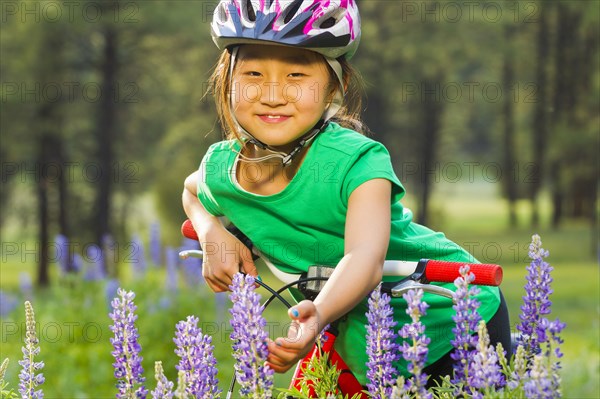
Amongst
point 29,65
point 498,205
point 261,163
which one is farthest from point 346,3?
point 498,205

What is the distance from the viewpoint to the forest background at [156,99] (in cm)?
1906

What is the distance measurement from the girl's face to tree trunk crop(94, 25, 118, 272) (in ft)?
55.0

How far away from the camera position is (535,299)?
2418 mm

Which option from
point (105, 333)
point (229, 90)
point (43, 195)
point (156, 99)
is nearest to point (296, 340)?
point (229, 90)

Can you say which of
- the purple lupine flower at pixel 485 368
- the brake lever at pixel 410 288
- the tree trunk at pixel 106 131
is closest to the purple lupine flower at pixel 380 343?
the brake lever at pixel 410 288

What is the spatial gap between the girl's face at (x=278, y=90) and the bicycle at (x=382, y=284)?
447 millimetres

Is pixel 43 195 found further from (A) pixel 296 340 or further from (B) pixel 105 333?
(A) pixel 296 340

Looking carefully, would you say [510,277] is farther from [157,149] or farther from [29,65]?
[29,65]

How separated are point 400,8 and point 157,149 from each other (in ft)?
24.7

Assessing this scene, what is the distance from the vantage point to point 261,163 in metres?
3.03

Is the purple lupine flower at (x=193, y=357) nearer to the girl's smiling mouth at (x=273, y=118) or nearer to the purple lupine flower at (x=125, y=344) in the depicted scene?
the purple lupine flower at (x=125, y=344)

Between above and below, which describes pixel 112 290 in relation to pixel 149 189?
above

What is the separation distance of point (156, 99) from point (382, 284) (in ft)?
71.0

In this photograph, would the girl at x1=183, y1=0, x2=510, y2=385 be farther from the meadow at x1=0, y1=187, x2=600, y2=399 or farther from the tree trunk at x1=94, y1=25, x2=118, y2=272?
the tree trunk at x1=94, y1=25, x2=118, y2=272
